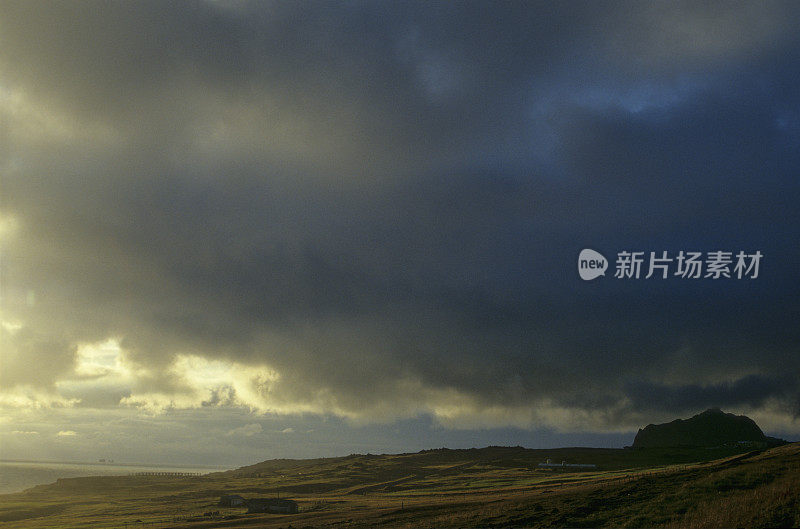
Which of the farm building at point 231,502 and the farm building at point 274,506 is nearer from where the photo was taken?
the farm building at point 274,506

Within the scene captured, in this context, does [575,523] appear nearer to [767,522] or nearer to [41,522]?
[767,522]

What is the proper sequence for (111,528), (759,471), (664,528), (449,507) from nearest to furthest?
1. (664,528)
2. (759,471)
3. (449,507)
4. (111,528)

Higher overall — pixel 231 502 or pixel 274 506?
pixel 274 506

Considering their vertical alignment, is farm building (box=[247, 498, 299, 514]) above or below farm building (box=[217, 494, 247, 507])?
above

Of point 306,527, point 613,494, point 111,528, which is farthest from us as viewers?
point 111,528

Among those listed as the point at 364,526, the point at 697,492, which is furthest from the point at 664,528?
the point at 364,526

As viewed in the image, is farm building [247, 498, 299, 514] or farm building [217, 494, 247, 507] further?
farm building [217, 494, 247, 507]

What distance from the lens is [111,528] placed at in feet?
500

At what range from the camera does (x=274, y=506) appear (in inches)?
6668

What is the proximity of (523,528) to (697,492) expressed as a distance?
21.3m

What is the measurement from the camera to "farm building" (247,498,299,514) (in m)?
165

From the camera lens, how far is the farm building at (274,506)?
165m

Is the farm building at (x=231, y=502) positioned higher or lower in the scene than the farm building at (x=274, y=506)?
lower

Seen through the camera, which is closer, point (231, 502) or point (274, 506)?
point (274, 506)
